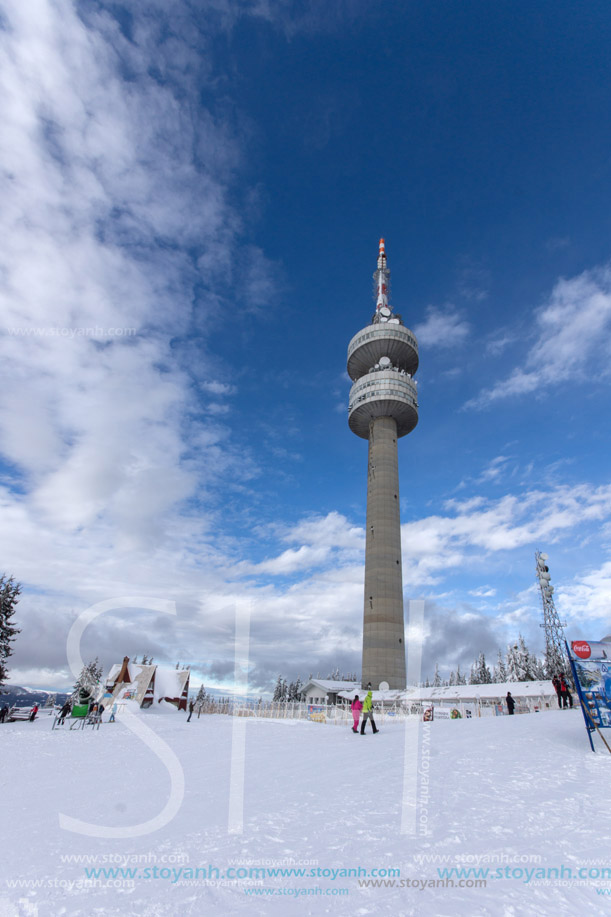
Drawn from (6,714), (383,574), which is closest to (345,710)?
(383,574)

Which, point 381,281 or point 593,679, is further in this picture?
point 381,281

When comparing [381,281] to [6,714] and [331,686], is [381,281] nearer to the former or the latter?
[331,686]

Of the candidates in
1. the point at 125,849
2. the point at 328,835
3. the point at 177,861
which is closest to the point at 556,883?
the point at 328,835

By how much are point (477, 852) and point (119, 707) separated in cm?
3629

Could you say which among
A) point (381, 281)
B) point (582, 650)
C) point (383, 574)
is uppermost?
point (381, 281)

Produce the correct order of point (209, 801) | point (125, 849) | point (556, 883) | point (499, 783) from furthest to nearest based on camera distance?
point (499, 783) < point (209, 801) < point (125, 849) < point (556, 883)

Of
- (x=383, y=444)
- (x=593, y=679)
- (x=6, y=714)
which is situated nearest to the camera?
(x=593, y=679)

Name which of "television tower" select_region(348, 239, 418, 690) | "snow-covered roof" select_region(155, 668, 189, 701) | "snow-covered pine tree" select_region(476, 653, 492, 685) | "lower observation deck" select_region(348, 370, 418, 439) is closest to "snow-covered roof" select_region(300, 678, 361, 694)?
"television tower" select_region(348, 239, 418, 690)

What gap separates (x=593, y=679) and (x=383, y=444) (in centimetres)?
4813

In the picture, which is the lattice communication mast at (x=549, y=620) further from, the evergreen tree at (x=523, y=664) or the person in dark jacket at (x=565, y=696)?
the person in dark jacket at (x=565, y=696)

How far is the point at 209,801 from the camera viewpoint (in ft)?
27.1

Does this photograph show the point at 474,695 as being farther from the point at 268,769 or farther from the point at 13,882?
the point at 13,882

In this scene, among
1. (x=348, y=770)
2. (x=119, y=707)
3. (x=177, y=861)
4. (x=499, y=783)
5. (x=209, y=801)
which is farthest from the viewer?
(x=119, y=707)

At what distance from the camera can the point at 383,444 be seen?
60312 millimetres
